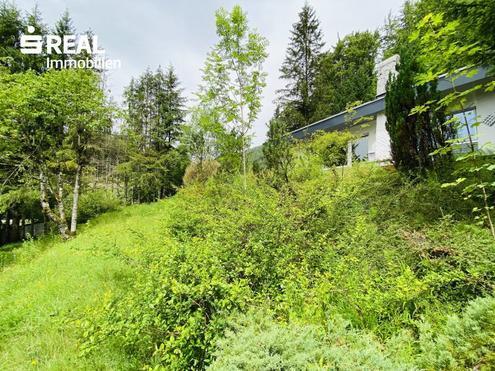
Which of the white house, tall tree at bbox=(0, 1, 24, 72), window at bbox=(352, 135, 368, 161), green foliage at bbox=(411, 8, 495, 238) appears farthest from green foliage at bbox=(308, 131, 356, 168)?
tall tree at bbox=(0, 1, 24, 72)

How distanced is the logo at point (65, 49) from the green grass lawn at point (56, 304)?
948 cm

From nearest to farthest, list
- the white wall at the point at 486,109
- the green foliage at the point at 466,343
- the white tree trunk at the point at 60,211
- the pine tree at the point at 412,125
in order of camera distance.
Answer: the green foliage at the point at 466,343
the pine tree at the point at 412,125
the white wall at the point at 486,109
the white tree trunk at the point at 60,211

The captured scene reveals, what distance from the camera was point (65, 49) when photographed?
13.0 m

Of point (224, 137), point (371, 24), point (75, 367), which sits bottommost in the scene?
point (75, 367)

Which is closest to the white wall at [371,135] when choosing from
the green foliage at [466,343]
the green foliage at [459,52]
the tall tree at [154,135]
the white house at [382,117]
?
the white house at [382,117]

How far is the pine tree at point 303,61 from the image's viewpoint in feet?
69.5

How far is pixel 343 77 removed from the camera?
71.6 ft

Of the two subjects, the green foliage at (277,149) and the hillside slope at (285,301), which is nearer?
the hillside slope at (285,301)

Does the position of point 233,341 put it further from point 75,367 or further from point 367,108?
point 367,108

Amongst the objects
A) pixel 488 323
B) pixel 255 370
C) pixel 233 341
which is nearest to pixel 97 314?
pixel 233 341

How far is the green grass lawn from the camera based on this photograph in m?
2.59

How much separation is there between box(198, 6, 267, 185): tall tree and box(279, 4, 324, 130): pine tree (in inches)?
529

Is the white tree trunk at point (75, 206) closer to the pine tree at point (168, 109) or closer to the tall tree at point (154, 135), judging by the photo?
the tall tree at point (154, 135)

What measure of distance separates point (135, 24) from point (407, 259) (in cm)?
871
